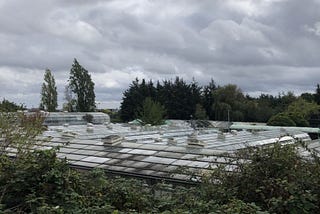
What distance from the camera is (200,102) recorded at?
180ft

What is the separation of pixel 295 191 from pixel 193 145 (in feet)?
24.2

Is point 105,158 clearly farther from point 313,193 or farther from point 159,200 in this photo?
point 313,193

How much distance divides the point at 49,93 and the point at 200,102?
66.5ft

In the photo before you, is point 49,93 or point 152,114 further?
point 49,93

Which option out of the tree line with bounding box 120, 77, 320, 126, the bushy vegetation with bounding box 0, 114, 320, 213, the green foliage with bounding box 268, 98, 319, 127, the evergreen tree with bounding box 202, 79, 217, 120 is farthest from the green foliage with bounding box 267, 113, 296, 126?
the bushy vegetation with bounding box 0, 114, 320, 213

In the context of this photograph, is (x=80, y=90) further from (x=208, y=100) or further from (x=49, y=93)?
(x=208, y=100)

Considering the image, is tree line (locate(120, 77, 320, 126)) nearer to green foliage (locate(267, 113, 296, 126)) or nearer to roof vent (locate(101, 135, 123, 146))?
green foliage (locate(267, 113, 296, 126))

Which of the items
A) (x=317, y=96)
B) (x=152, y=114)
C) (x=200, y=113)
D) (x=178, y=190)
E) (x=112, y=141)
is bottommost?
(x=178, y=190)

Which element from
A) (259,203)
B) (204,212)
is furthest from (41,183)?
(259,203)

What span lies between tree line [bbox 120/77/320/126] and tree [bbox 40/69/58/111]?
9.49 metres

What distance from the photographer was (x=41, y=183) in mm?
5086

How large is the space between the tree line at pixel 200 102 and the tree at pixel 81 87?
4.60m

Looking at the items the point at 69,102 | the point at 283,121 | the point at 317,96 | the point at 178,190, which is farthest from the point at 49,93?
the point at 178,190

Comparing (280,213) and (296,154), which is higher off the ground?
(296,154)
